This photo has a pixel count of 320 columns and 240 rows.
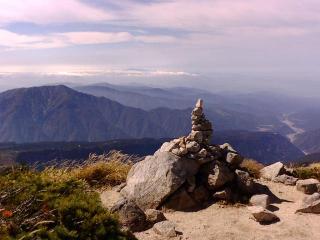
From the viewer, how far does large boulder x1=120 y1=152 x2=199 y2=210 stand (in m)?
19.4

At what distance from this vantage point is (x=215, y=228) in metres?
17.0

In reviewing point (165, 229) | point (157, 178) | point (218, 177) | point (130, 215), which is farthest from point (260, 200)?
point (130, 215)

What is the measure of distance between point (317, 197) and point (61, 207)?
12907 mm

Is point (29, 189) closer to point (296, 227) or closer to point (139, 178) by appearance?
point (139, 178)

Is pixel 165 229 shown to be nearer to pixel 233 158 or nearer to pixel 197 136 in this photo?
pixel 197 136

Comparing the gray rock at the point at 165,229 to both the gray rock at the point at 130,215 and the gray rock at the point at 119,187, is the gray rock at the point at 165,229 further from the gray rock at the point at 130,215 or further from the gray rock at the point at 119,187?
the gray rock at the point at 119,187

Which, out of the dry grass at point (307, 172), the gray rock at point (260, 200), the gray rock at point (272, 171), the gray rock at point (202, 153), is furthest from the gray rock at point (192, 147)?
the dry grass at point (307, 172)

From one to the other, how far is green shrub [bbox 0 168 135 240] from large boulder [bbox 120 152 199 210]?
291 inches

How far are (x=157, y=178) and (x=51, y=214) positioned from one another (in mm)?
10026

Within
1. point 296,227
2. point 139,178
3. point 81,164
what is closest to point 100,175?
point 81,164

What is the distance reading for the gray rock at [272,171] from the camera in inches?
946

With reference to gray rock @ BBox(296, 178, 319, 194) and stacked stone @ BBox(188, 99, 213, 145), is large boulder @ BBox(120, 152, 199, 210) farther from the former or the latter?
gray rock @ BBox(296, 178, 319, 194)

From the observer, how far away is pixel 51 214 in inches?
400

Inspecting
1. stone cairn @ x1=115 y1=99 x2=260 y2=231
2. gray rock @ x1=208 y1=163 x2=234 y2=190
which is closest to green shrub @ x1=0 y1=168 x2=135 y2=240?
stone cairn @ x1=115 y1=99 x2=260 y2=231
